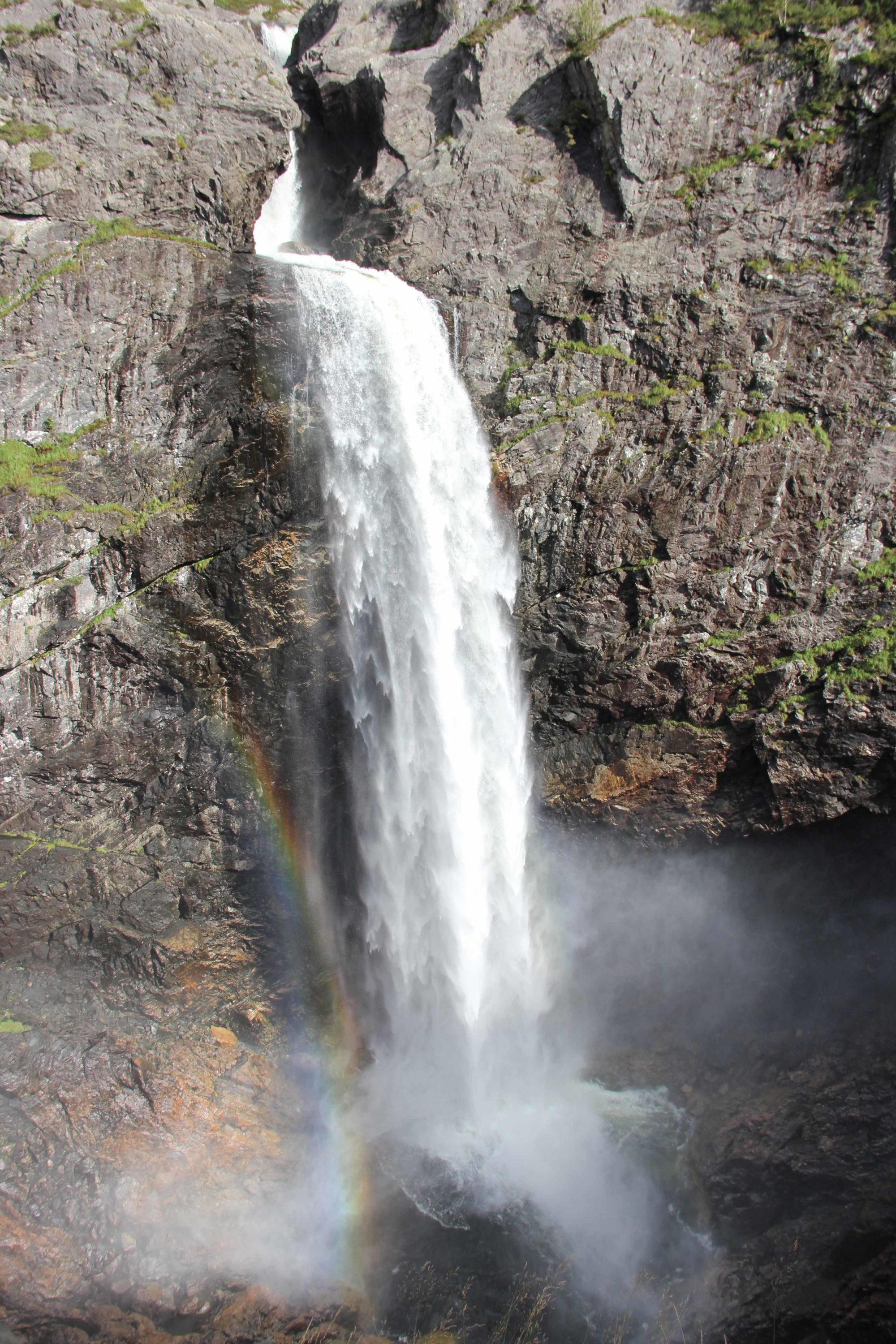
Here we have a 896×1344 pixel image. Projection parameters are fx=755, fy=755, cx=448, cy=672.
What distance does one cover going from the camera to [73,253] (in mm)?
12977

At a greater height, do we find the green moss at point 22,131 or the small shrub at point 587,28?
the small shrub at point 587,28

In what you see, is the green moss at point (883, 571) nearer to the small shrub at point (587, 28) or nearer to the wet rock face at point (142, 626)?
the wet rock face at point (142, 626)

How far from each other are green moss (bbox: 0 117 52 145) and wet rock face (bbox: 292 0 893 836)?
6.30m

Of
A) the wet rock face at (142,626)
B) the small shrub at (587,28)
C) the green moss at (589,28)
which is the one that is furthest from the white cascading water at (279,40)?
the small shrub at (587,28)

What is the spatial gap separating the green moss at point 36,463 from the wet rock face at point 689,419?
738cm

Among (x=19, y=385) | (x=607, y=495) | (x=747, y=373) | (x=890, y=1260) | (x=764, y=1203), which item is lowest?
(x=764, y=1203)

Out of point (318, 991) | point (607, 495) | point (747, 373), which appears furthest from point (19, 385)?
point (747, 373)

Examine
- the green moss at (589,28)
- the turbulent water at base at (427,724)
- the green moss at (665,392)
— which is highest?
the green moss at (589,28)

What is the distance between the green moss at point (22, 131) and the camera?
1309cm

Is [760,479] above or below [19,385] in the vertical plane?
below

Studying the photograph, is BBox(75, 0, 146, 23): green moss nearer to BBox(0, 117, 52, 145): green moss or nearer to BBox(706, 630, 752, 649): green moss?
BBox(0, 117, 52, 145): green moss

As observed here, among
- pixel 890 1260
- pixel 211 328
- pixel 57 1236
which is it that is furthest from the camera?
pixel 211 328

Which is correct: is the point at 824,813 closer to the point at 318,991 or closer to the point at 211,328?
the point at 318,991

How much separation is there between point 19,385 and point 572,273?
33.8 ft
